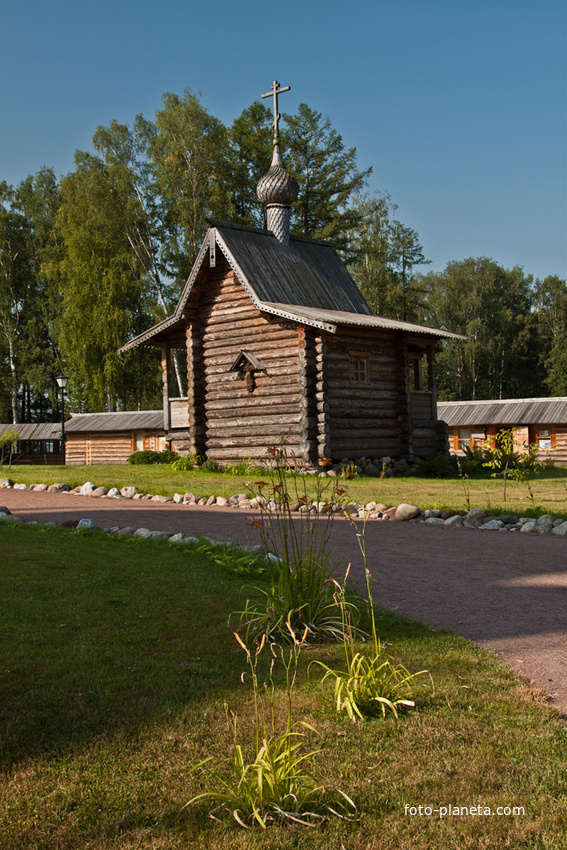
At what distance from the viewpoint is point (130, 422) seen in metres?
39.0

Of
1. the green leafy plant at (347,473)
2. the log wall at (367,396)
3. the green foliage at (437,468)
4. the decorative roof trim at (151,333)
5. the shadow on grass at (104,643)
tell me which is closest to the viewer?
the shadow on grass at (104,643)

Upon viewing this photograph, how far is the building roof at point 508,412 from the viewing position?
35841mm

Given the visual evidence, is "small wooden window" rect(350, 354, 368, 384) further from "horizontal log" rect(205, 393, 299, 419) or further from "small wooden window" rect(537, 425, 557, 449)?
"small wooden window" rect(537, 425, 557, 449)

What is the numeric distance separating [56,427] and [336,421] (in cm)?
3058

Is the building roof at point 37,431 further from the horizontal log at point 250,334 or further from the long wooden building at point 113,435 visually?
the horizontal log at point 250,334

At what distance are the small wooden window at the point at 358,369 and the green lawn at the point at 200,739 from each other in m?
14.7

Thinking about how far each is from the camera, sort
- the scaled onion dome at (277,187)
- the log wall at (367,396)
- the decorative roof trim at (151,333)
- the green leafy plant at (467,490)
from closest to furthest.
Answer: the green leafy plant at (467,490) < the log wall at (367,396) < the decorative roof trim at (151,333) < the scaled onion dome at (277,187)

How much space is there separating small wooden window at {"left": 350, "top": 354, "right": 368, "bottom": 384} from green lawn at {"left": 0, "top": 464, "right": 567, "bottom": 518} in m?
3.17

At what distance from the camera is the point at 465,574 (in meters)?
7.09

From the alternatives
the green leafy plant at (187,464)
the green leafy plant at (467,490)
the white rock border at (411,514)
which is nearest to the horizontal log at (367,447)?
the green leafy plant at (467,490)

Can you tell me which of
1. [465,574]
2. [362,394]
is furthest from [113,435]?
[465,574]

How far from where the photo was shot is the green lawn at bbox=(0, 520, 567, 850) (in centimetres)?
266

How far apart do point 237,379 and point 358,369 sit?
351 centimetres

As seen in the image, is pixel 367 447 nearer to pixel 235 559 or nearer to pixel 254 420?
pixel 254 420
